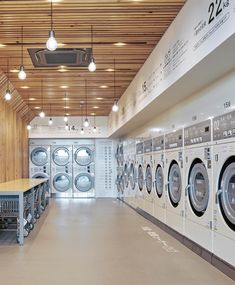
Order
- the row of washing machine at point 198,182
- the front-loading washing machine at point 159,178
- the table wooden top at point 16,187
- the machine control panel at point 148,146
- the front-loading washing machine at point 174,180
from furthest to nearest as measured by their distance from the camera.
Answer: the machine control panel at point 148,146, the front-loading washing machine at point 159,178, the table wooden top at point 16,187, the front-loading washing machine at point 174,180, the row of washing machine at point 198,182

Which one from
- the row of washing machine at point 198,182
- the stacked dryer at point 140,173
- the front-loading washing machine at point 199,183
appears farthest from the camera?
the stacked dryer at point 140,173

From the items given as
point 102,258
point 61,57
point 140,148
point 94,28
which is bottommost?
point 102,258

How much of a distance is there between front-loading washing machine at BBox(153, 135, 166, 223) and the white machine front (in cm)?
749

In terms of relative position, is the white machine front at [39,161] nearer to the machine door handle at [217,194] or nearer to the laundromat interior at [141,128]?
the laundromat interior at [141,128]

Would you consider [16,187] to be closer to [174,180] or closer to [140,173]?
[174,180]

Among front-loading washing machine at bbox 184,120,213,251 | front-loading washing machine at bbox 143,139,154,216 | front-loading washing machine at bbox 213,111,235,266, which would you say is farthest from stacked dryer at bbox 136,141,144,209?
front-loading washing machine at bbox 213,111,235,266

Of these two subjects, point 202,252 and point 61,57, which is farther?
point 61,57

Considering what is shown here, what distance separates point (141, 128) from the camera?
9953 mm

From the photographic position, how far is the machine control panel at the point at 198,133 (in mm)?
5088

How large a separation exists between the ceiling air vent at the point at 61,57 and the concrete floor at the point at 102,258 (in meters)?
3.06

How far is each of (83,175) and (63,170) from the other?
2.61 ft

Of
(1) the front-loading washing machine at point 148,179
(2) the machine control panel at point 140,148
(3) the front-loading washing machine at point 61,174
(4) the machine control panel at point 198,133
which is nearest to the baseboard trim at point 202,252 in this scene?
(1) the front-loading washing machine at point 148,179

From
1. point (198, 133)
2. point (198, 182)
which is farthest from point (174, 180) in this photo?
point (198, 133)

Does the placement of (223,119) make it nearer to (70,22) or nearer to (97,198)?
(70,22)
